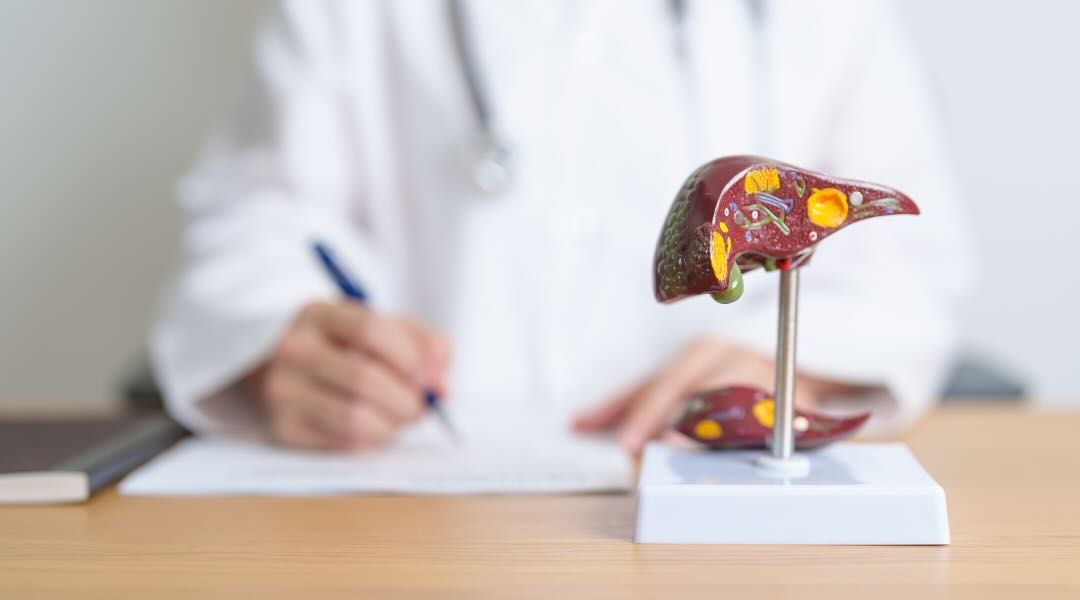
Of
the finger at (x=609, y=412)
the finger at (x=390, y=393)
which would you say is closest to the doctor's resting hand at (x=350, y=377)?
the finger at (x=390, y=393)

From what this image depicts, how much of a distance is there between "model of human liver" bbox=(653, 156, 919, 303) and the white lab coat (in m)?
0.39

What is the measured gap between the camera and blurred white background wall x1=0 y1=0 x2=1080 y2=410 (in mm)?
1217

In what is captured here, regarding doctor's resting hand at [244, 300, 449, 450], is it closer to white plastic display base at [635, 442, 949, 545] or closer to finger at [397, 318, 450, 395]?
finger at [397, 318, 450, 395]

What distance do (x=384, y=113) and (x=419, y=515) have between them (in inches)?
20.1

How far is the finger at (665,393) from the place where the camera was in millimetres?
680

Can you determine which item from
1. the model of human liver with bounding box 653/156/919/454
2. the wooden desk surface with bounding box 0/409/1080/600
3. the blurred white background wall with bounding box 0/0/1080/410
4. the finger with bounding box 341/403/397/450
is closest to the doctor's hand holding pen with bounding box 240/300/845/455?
the finger with bounding box 341/403/397/450

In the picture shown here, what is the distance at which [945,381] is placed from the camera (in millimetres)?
985

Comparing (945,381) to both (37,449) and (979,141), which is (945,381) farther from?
(37,449)

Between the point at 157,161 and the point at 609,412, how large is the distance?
0.82m

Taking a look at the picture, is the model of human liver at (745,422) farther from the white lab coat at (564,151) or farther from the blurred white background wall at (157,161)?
the blurred white background wall at (157,161)

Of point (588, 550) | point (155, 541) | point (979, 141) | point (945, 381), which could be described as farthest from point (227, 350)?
point (979, 141)

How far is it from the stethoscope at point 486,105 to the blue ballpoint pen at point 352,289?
19 cm

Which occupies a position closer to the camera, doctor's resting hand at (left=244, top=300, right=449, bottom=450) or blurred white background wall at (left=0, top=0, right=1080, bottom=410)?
doctor's resting hand at (left=244, top=300, right=449, bottom=450)

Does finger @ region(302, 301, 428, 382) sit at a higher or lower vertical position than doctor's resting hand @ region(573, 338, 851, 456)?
higher
